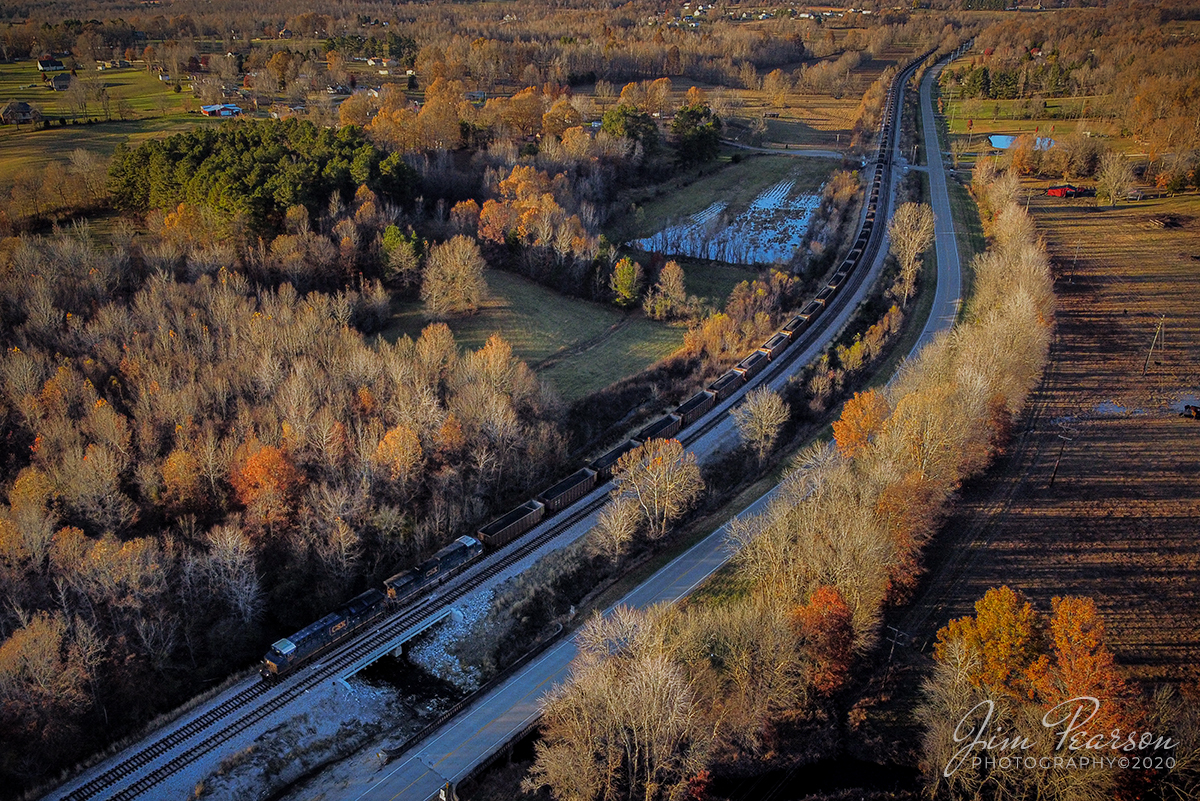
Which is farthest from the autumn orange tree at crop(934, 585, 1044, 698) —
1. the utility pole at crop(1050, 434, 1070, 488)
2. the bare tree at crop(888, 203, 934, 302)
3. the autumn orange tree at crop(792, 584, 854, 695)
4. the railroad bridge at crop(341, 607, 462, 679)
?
the bare tree at crop(888, 203, 934, 302)

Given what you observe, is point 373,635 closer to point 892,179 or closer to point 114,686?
point 114,686

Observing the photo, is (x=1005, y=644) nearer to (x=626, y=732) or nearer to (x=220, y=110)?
(x=626, y=732)

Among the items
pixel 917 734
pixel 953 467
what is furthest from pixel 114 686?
pixel 953 467

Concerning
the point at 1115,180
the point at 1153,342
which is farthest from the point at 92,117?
the point at 1115,180

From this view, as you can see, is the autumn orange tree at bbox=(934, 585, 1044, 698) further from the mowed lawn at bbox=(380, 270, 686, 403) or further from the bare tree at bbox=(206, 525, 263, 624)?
the bare tree at bbox=(206, 525, 263, 624)

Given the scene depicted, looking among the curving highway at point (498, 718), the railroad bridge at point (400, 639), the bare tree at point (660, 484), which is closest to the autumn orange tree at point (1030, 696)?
the curving highway at point (498, 718)

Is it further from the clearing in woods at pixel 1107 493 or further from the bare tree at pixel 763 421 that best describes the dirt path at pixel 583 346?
the clearing in woods at pixel 1107 493
